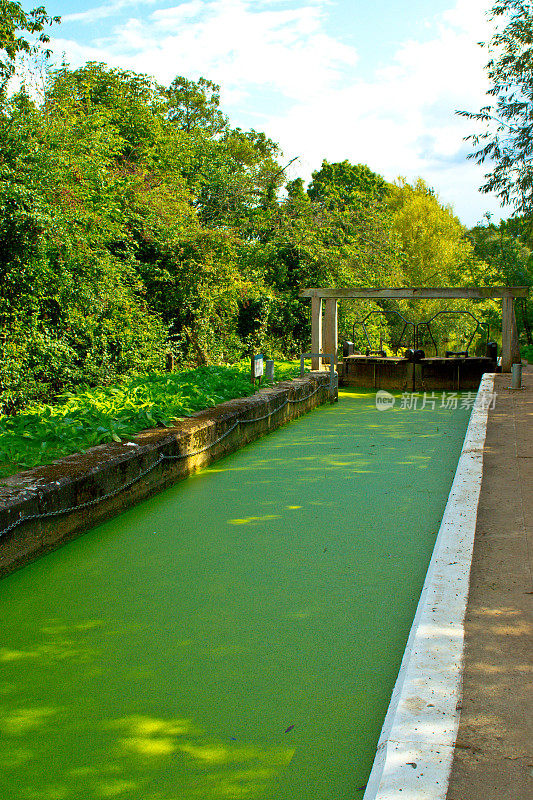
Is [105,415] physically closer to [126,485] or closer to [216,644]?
[126,485]

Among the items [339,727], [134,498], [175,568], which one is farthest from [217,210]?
[339,727]

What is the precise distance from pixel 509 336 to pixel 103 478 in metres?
10.8

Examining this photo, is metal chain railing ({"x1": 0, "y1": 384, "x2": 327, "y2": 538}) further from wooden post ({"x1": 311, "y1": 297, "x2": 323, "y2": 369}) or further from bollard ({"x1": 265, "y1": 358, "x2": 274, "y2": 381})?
wooden post ({"x1": 311, "y1": 297, "x2": 323, "y2": 369})

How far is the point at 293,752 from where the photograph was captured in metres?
2.44

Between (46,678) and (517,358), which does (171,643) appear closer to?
Answer: (46,678)

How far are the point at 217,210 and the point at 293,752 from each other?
72.0 feet

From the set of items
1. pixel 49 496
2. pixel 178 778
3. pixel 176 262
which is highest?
pixel 176 262

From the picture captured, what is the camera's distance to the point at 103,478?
5184 mm

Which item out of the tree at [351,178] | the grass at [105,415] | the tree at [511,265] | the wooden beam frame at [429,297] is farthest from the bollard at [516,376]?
the tree at [351,178]

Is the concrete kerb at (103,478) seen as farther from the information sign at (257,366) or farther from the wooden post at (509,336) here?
the wooden post at (509,336)

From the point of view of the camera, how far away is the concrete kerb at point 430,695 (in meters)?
1.78

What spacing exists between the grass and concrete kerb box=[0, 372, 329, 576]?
18 cm

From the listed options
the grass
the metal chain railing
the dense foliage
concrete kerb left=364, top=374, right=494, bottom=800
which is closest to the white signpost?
the grass

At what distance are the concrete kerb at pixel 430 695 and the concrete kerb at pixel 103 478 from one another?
8.21 ft
